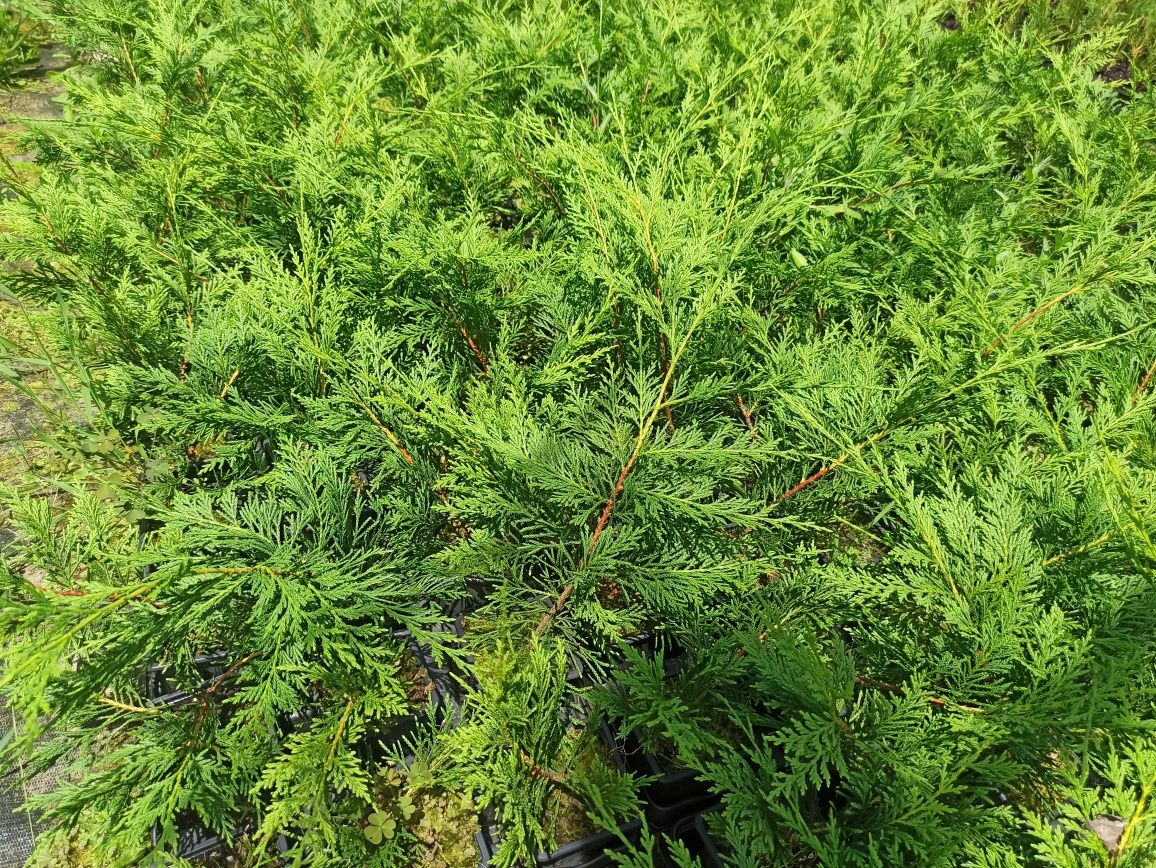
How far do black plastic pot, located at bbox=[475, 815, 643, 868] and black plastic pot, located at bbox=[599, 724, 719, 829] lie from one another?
0.30 ft

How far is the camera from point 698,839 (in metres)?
1.54

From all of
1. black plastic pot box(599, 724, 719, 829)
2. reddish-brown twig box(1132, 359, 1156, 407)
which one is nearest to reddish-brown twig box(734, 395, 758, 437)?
black plastic pot box(599, 724, 719, 829)

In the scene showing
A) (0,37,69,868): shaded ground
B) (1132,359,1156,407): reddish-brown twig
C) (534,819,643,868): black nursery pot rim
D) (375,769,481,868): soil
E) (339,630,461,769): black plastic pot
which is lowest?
(0,37,69,868): shaded ground

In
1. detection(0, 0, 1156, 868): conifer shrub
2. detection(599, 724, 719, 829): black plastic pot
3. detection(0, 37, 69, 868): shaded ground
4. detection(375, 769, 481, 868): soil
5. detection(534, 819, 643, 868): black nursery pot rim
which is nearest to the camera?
detection(0, 0, 1156, 868): conifer shrub

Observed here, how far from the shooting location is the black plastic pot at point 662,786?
1.50 meters

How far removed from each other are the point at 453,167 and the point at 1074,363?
2.00 meters

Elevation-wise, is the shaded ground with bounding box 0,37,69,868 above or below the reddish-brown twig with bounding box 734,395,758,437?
below

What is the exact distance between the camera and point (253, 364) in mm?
1693

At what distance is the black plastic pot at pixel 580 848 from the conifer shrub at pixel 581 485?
5cm

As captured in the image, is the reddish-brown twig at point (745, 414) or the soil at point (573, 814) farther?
the reddish-brown twig at point (745, 414)

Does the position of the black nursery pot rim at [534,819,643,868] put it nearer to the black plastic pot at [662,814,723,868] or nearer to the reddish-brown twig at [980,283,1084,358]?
the black plastic pot at [662,814,723,868]

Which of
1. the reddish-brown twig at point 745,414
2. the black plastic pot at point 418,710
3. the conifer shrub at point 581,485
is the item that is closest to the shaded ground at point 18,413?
the conifer shrub at point 581,485

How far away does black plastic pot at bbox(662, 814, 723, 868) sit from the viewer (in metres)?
1.42

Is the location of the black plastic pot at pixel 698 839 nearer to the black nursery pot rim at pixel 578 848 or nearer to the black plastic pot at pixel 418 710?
the black nursery pot rim at pixel 578 848
